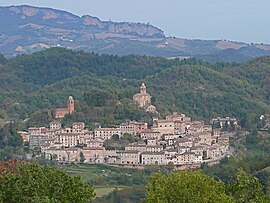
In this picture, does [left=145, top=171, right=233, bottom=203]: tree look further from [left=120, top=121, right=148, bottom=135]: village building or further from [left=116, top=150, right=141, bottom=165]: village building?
[left=120, top=121, right=148, bottom=135]: village building

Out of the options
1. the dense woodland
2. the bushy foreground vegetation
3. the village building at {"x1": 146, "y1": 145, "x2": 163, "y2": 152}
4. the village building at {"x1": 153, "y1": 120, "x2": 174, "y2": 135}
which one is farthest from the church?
the bushy foreground vegetation

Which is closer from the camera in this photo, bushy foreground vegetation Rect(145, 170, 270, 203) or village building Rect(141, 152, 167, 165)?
bushy foreground vegetation Rect(145, 170, 270, 203)

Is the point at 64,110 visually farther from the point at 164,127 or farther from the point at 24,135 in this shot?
the point at 164,127

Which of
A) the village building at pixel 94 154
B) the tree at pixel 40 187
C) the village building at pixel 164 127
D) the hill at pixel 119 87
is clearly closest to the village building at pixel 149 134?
the village building at pixel 164 127

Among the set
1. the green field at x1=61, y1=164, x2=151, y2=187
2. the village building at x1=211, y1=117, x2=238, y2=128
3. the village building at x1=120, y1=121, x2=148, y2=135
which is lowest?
the green field at x1=61, y1=164, x2=151, y2=187

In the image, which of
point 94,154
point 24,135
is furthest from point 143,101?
point 94,154

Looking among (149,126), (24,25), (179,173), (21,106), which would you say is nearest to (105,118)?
(149,126)
